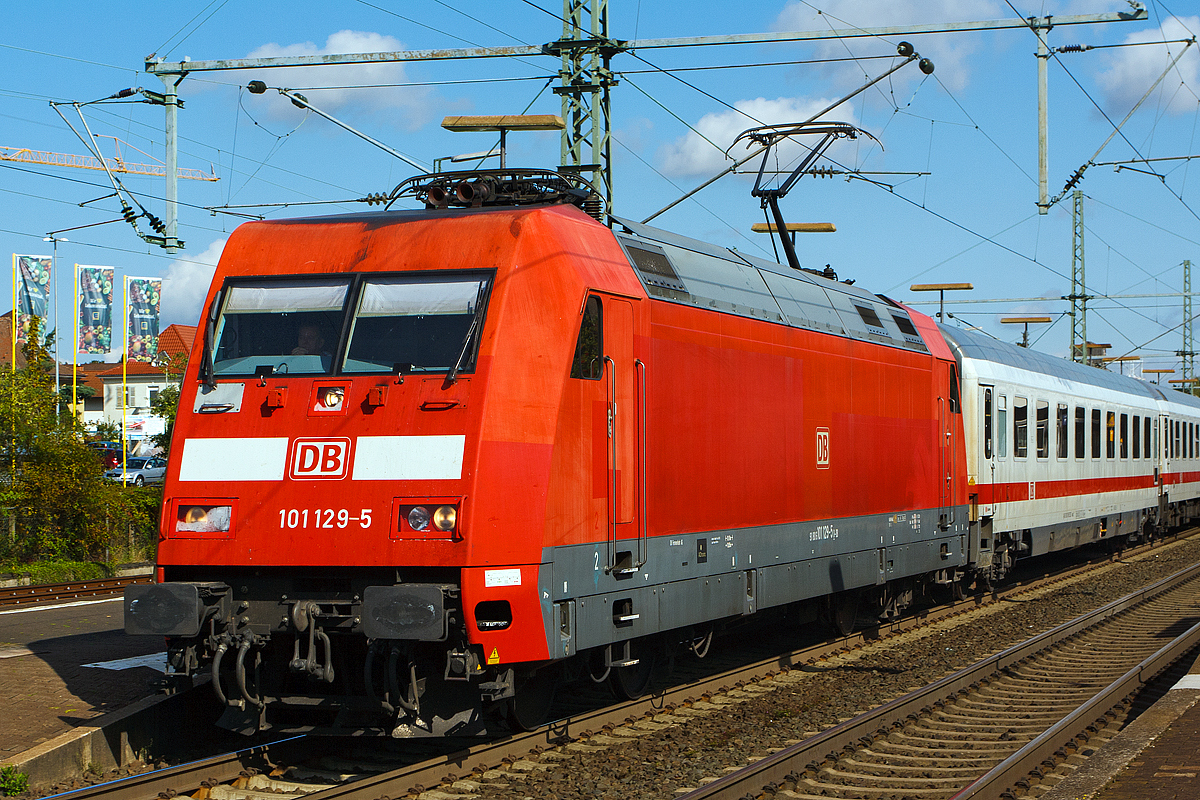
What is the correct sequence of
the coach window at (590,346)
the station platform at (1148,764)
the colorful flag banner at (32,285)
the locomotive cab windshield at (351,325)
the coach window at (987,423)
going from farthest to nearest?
the colorful flag banner at (32,285) → the coach window at (987,423) → the coach window at (590,346) → the locomotive cab windshield at (351,325) → the station platform at (1148,764)

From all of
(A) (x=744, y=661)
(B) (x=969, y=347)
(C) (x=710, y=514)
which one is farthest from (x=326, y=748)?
(B) (x=969, y=347)

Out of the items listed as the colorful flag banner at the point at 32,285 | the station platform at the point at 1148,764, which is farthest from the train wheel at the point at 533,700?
the colorful flag banner at the point at 32,285

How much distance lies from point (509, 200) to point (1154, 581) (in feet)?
54.4

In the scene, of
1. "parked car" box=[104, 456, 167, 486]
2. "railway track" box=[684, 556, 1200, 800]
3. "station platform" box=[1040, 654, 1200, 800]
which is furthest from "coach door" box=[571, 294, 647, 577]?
"parked car" box=[104, 456, 167, 486]

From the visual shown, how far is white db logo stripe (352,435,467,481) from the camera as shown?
7.43 m

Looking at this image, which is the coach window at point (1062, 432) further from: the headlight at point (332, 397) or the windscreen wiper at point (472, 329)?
the headlight at point (332, 397)

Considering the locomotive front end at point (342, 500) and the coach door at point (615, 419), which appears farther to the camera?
the coach door at point (615, 419)

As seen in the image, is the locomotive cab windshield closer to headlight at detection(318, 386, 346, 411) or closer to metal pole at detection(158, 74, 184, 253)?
headlight at detection(318, 386, 346, 411)

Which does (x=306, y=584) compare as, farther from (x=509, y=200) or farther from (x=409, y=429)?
(x=509, y=200)

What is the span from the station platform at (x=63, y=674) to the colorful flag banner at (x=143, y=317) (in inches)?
963

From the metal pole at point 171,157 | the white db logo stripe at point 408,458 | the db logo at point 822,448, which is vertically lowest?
the white db logo stripe at point 408,458

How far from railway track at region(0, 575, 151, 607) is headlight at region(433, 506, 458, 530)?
11.4 metres

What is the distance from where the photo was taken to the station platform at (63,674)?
27.9 feet

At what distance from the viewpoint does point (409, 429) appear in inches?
298
